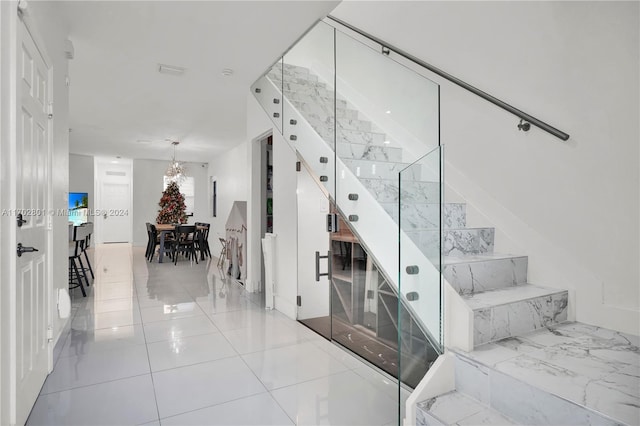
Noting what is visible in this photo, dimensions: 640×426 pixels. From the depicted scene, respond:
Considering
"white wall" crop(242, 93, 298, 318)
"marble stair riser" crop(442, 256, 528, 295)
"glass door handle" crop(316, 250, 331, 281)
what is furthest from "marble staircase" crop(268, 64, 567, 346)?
"glass door handle" crop(316, 250, 331, 281)

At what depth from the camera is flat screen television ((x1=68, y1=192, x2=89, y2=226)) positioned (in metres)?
10.7

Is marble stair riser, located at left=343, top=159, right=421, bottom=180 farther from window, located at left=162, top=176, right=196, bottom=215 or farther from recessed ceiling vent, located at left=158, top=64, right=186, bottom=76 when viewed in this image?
window, located at left=162, top=176, right=196, bottom=215

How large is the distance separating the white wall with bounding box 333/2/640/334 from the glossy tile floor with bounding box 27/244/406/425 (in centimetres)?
151

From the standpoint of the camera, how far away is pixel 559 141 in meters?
2.47

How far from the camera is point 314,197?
389 cm

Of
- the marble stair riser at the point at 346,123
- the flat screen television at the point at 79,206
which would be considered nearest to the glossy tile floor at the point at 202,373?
the marble stair riser at the point at 346,123

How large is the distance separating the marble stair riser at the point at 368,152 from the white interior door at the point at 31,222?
2.12m

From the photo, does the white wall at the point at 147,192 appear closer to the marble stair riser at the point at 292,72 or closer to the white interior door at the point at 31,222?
the marble stair riser at the point at 292,72

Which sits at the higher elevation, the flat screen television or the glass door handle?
the flat screen television

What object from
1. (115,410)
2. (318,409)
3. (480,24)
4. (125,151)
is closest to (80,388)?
(115,410)

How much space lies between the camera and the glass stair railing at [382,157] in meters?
1.89

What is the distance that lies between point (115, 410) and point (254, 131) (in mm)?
3771

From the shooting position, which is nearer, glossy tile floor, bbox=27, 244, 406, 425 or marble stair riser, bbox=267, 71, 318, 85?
glossy tile floor, bbox=27, 244, 406, 425

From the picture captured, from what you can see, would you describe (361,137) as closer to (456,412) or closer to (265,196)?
(456,412)
